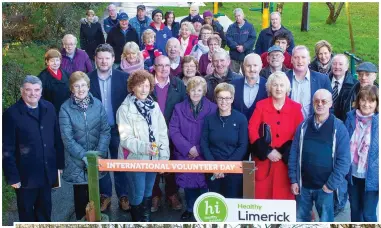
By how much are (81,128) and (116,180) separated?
0.74 metres

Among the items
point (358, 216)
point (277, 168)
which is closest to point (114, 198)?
point (277, 168)

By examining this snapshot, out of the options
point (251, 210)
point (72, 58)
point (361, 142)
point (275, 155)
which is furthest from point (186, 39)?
point (251, 210)

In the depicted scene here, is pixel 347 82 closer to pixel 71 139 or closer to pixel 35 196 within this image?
pixel 71 139

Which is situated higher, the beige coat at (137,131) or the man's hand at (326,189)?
the beige coat at (137,131)

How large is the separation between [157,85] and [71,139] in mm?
779

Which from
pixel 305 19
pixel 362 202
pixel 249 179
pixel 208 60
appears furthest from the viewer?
pixel 305 19

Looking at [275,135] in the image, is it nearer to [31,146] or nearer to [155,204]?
[155,204]

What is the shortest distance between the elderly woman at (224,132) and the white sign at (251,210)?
394 millimetres

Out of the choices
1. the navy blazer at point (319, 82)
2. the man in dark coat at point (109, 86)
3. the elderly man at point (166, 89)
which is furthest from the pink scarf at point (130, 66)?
the navy blazer at point (319, 82)

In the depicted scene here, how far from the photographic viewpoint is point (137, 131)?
402cm

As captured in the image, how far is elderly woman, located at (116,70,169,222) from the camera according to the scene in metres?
4.01

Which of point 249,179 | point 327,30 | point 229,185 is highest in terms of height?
point 327,30

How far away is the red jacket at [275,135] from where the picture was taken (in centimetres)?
393

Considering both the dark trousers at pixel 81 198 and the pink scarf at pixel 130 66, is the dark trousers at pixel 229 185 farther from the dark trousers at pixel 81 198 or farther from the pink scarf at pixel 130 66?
the pink scarf at pixel 130 66
